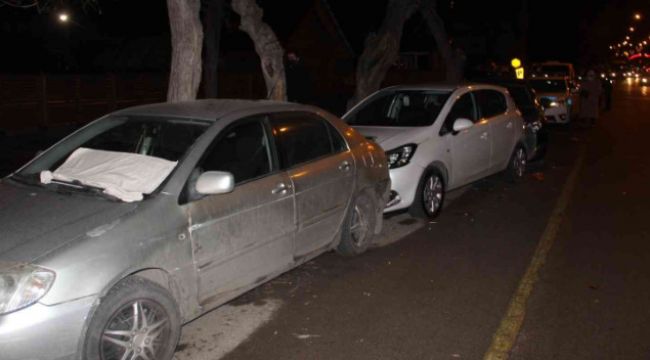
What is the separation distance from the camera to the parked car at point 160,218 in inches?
152

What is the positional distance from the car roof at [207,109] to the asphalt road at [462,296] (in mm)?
1528

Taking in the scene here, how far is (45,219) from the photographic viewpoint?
4.29m

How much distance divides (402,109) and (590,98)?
49.3 ft

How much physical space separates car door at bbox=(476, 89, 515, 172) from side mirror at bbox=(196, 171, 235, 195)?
614cm

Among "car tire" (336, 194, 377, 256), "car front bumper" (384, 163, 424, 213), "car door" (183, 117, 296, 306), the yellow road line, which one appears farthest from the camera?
"car front bumper" (384, 163, 424, 213)

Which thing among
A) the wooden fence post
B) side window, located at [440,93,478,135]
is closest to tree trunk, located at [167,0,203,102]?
side window, located at [440,93,478,135]

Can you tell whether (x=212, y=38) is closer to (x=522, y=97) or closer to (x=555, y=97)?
(x=555, y=97)

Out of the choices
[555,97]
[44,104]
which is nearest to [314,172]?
[44,104]

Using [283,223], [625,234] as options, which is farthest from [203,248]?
[625,234]

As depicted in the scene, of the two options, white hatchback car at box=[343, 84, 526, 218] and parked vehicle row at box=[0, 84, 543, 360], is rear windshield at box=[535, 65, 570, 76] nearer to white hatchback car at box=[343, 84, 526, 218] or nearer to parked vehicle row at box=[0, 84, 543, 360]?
white hatchback car at box=[343, 84, 526, 218]

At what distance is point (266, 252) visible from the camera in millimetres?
5375

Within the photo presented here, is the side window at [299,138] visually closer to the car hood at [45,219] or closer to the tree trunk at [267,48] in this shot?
the car hood at [45,219]

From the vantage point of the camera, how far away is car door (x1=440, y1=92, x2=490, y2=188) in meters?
9.23

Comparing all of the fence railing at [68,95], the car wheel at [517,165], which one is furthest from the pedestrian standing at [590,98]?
the car wheel at [517,165]
